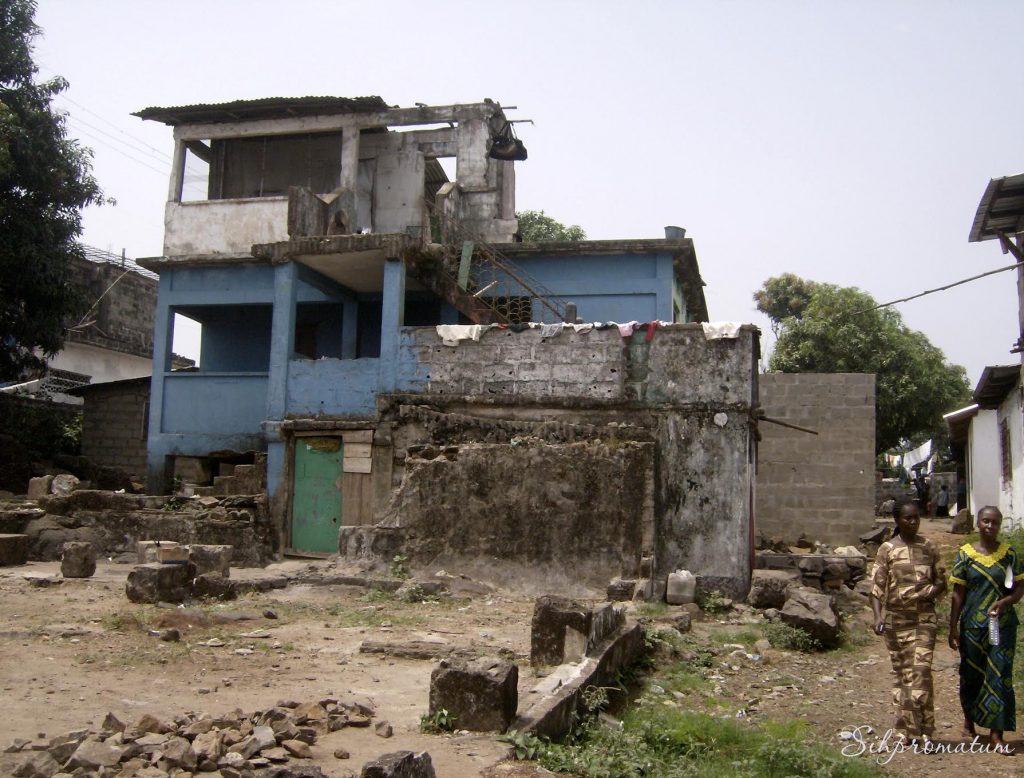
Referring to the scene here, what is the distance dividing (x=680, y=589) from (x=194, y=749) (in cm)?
827

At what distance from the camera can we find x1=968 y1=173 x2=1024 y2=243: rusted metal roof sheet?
13.0 metres

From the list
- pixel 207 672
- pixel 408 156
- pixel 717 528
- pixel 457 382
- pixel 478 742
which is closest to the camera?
pixel 478 742

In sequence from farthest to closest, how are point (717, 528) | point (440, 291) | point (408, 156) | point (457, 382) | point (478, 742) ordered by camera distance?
point (408, 156) → point (440, 291) → point (457, 382) → point (717, 528) → point (478, 742)

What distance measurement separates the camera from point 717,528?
12.7 m

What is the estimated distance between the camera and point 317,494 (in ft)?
50.1

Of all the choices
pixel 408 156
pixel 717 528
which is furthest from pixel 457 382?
pixel 408 156

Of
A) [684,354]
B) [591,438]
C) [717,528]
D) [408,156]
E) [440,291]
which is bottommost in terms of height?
[717,528]

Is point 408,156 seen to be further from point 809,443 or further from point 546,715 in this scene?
point 546,715

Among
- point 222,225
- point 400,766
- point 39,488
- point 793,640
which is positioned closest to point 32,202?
point 222,225

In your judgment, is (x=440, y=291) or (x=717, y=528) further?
(x=440, y=291)

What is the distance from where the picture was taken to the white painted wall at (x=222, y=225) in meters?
19.2

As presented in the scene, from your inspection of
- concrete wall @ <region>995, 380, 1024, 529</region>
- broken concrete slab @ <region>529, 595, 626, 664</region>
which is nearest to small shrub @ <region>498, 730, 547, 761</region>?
broken concrete slab @ <region>529, 595, 626, 664</region>

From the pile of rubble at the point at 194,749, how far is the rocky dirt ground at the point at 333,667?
154mm

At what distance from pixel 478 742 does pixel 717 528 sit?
810 cm
